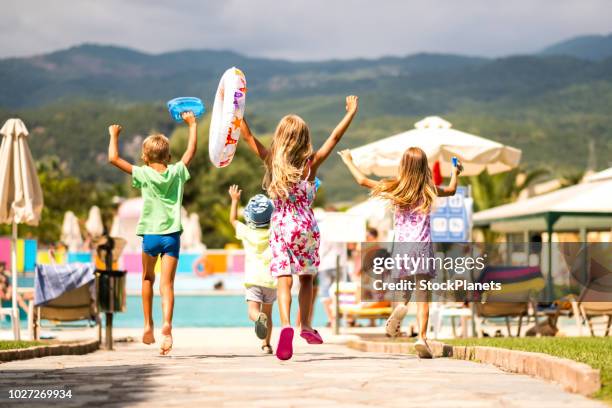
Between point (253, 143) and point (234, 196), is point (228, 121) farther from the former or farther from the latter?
point (234, 196)

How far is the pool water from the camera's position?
77.3 feet

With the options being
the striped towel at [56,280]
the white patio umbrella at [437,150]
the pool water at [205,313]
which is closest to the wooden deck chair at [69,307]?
the striped towel at [56,280]

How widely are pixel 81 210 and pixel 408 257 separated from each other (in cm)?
6802

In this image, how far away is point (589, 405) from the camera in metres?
4.52

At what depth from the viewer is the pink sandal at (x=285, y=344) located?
6.73 m

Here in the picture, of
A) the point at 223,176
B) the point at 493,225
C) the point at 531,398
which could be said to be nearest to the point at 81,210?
the point at 223,176

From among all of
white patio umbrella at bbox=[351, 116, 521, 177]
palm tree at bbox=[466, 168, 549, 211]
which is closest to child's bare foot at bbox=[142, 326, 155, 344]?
white patio umbrella at bbox=[351, 116, 521, 177]

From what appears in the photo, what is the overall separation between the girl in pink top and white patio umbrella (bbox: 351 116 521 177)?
649 centimetres

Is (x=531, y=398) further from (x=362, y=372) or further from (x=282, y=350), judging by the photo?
(x=282, y=350)

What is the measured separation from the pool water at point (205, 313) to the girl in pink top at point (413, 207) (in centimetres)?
1324

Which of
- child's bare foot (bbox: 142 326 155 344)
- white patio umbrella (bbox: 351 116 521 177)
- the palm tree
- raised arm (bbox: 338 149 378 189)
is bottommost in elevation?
child's bare foot (bbox: 142 326 155 344)

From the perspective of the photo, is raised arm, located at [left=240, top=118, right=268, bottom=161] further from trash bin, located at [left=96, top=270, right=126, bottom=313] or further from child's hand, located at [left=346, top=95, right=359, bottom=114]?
trash bin, located at [left=96, top=270, right=126, bottom=313]

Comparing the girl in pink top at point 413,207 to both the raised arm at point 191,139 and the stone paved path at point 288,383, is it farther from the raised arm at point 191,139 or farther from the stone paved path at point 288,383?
the raised arm at point 191,139

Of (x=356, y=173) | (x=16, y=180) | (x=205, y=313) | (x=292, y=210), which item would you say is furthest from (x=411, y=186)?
(x=205, y=313)
